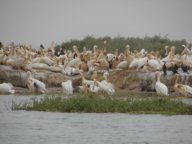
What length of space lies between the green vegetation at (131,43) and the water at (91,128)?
24.3 metres

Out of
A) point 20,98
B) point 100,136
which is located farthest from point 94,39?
point 100,136

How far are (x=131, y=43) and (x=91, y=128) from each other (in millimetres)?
28294

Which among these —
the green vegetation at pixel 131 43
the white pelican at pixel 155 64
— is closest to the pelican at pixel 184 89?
the white pelican at pixel 155 64

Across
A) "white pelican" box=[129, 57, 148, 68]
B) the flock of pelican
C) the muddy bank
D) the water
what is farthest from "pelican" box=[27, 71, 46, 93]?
the water

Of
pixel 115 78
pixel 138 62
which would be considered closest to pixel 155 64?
pixel 138 62

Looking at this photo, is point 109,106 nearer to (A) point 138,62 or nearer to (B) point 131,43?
(A) point 138,62

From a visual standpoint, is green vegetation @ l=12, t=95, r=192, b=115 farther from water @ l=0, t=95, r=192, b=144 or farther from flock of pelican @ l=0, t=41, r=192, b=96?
flock of pelican @ l=0, t=41, r=192, b=96

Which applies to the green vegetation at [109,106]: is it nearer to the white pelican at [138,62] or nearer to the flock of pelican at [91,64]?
the flock of pelican at [91,64]

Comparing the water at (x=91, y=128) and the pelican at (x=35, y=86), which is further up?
Answer: the pelican at (x=35, y=86)

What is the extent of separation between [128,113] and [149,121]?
1.04 meters

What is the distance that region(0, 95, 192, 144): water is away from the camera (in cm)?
1697

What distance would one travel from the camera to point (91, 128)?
18703mm

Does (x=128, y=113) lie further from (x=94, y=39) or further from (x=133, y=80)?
(x=94, y=39)

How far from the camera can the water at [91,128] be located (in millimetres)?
16969
